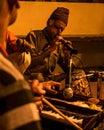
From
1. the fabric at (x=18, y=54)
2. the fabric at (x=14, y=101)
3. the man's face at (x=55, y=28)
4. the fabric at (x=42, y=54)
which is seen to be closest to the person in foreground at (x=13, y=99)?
the fabric at (x=14, y=101)

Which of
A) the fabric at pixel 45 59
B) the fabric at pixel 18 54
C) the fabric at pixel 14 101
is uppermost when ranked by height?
the fabric at pixel 14 101

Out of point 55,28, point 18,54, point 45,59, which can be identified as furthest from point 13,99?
point 55,28

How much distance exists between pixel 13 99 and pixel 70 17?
16.0ft

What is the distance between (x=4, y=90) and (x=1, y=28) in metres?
0.21

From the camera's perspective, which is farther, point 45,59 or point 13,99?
point 45,59

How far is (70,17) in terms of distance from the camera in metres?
5.91

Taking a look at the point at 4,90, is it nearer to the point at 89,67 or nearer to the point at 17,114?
the point at 17,114

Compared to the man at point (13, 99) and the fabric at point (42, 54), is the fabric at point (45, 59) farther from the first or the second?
the man at point (13, 99)

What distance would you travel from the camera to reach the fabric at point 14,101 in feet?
3.61

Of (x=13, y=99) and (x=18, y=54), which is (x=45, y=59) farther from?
(x=13, y=99)

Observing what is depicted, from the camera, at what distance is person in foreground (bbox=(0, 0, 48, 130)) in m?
1.10

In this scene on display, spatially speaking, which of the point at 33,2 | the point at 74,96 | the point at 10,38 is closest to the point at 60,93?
the point at 74,96

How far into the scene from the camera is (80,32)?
235 inches

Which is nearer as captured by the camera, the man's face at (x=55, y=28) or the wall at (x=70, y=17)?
the man's face at (x=55, y=28)
